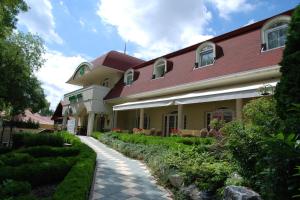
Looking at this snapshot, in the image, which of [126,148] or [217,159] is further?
[126,148]

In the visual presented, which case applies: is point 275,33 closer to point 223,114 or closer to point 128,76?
point 223,114

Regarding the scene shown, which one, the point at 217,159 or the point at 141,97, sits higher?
the point at 141,97

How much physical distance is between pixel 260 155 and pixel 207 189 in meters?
1.61

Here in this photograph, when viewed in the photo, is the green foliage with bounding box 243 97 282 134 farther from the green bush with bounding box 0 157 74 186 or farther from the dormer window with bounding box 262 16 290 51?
the dormer window with bounding box 262 16 290 51

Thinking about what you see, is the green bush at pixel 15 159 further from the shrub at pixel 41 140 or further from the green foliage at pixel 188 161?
the shrub at pixel 41 140

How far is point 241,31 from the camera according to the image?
16.6 m

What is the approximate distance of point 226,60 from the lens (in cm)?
1619

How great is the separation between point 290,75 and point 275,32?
7397mm

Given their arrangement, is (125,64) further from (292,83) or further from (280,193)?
(280,193)

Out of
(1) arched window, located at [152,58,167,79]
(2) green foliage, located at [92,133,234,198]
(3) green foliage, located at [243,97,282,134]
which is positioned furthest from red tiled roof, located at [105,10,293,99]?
(2) green foliage, located at [92,133,234,198]

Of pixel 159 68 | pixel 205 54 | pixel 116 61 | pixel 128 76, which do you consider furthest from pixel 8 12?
pixel 116 61

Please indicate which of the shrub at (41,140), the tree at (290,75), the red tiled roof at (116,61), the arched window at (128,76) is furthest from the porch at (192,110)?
Result: the shrub at (41,140)

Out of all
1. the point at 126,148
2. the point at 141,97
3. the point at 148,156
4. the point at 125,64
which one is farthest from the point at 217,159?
the point at 125,64

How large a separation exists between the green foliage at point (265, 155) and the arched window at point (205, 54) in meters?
8.98
